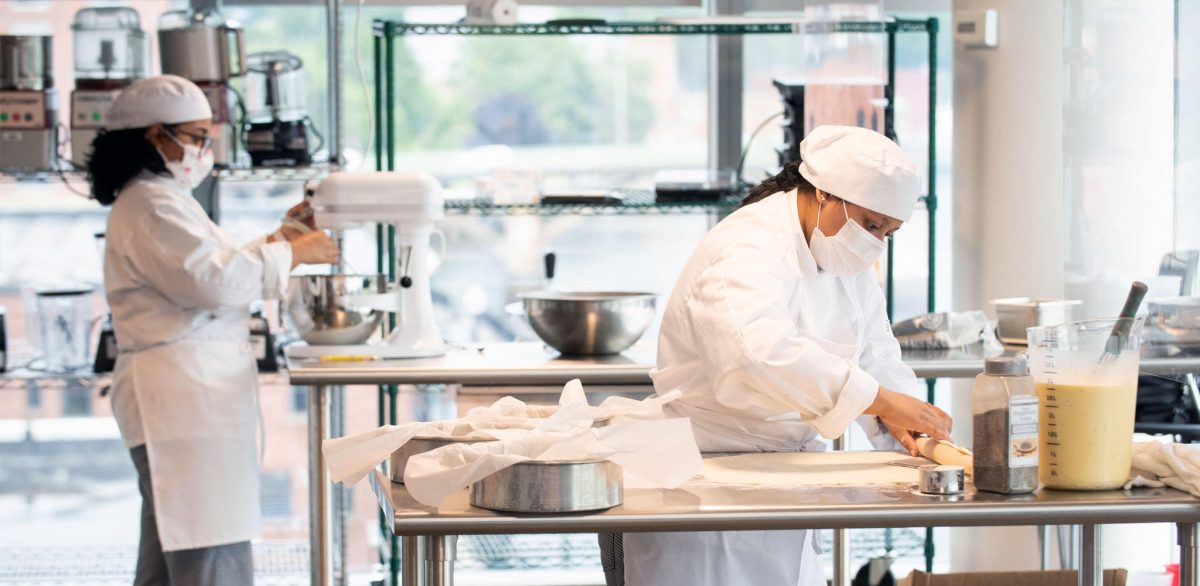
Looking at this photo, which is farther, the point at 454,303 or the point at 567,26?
the point at 454,303

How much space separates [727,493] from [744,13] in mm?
2690

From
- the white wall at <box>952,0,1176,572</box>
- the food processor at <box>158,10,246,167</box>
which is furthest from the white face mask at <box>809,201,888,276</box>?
the food processor at <box>158,10,246,167</box>

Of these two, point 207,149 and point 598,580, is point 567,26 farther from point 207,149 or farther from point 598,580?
point 598,580

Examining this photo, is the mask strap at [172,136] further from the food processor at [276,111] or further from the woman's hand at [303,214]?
the food processor at [276,111]

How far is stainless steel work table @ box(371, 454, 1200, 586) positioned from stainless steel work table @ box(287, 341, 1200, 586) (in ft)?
3.88

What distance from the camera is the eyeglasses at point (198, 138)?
10.2ft

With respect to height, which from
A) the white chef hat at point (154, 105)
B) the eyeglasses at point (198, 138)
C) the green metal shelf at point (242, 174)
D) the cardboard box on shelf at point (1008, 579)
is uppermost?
the white chef hat at point (154, 105)

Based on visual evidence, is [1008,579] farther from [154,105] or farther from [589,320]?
[154,105]

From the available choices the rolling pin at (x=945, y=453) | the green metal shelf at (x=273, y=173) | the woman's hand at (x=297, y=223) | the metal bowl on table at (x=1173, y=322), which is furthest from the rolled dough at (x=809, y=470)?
the green metal shelf at (x=273, y=173)

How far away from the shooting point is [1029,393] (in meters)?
1.62

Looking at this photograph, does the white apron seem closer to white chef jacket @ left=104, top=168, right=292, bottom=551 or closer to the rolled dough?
white chef jacket @ left=104, top=168, right=292, bottom=551

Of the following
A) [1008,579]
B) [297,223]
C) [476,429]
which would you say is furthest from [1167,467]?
[297,223]

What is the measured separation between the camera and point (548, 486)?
5.13ft

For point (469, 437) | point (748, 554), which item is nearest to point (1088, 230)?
point (748, 554)
